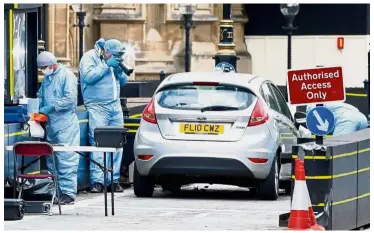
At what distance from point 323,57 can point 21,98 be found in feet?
92.2

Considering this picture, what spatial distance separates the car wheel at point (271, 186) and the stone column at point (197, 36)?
24.0 metres

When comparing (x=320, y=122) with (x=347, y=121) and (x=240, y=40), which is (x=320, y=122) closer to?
(x=347, y=121)

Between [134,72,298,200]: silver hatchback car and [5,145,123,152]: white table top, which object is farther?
[134,72,298,200]: silver hatchback car

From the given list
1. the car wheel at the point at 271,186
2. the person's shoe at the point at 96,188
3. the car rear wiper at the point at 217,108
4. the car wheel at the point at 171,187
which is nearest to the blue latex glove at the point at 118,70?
the person's shoe at the point at 96,188

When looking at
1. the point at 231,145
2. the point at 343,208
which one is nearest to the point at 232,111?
the point at 231,145

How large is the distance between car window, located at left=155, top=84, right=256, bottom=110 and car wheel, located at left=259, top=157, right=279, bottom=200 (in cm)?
78

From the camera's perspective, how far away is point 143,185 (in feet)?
65.9

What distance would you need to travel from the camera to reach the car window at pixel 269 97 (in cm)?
2027

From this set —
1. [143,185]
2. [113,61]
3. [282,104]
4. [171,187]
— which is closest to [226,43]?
[282,104]

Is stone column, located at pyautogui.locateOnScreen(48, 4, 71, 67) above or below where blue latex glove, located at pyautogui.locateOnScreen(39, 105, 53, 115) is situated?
above

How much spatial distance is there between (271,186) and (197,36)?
25294mm

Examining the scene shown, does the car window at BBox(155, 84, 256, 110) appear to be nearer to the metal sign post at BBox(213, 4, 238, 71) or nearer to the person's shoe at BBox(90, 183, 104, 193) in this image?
the person's shoe at BBox(90, 183, 104, 193)

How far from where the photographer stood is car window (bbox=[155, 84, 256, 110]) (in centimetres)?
1975

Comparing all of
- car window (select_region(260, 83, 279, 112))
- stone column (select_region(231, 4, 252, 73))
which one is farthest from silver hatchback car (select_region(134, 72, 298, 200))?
stone column (select_region(231, 4, 252, 73))
